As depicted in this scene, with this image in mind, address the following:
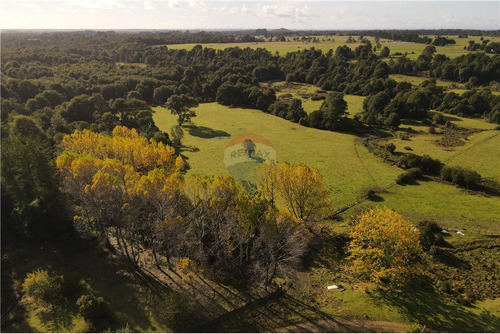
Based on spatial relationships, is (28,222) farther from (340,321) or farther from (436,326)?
(436,326)

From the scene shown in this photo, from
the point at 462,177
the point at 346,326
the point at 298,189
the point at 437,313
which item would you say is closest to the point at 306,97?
the point at 462,177

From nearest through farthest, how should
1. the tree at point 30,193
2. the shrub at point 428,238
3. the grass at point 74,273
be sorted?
1. the grass at point 74,273
2. the tree at point 30,193
3. the shrub at point 428,238

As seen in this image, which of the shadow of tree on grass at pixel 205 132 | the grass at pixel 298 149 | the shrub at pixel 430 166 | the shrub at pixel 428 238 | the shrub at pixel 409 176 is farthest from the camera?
the shadow of tree on grass at pixel 205 132

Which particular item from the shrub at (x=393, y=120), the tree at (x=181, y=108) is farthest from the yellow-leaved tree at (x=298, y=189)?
the shrub at (x=393, y=120)

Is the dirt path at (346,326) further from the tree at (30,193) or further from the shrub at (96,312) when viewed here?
the tree at (30,193)

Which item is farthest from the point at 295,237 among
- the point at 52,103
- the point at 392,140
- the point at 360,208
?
the point at 52,103

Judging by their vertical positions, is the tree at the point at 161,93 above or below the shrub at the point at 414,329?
above
